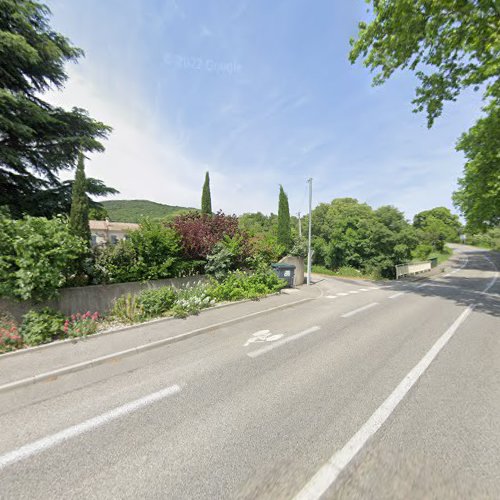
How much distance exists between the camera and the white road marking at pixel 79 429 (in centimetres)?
234

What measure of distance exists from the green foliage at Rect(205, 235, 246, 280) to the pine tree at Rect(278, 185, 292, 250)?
7674mm

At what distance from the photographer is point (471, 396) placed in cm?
326

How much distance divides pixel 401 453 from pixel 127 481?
2.61 meters

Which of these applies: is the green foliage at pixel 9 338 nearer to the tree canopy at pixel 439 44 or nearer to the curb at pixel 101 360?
the curb at pixel 101 360

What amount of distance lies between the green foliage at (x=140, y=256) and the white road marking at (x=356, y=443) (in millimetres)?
6881

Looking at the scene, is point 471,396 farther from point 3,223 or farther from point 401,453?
point 3,223

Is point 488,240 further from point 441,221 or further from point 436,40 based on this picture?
point 436,40

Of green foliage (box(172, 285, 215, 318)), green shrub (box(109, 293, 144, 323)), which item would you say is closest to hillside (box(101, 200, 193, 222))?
green foliage (box(172, 285, 215, 318))

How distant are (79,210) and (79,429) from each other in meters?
6.16

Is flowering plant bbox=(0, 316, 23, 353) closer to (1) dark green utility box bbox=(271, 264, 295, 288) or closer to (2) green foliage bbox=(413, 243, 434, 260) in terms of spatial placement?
(1) dark green utility box bbox=(271, 264, 295, 288)

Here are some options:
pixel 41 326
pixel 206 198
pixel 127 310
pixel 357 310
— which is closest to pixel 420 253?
pixel 357 310

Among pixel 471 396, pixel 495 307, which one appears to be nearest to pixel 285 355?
pixel 471 396

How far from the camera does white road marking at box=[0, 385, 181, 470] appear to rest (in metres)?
2.34

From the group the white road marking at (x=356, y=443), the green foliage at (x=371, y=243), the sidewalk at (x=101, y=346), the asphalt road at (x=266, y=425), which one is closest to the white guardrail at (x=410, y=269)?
the green foliage at (x=371, y=243)
